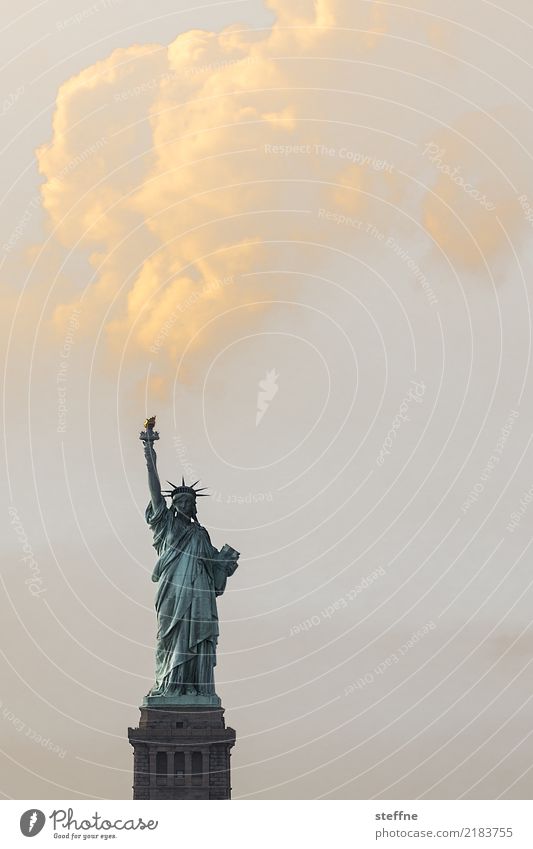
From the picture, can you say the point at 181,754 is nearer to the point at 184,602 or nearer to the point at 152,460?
the point at 184,602

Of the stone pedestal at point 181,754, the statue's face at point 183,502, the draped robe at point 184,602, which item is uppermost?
the statue's face at point 183,502

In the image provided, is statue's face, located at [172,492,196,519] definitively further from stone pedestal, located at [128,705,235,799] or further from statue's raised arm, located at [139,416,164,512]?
stone pedestal, located at [128,705,235,799]

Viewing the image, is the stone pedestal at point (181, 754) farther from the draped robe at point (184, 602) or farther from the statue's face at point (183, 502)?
the statue's face at point (183, 502)

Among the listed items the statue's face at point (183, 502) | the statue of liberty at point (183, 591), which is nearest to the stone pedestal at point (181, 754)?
the statue of liberty at point (183, 591)

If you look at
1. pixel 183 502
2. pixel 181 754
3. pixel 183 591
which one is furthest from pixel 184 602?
pixel 181 754
